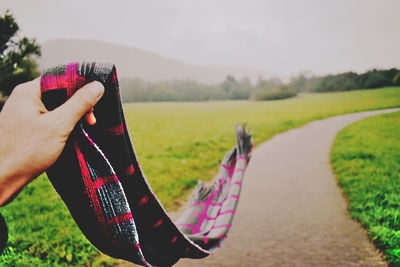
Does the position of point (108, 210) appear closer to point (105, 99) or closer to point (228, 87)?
point (105, 99)

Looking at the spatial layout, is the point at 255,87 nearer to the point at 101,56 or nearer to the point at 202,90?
the point at 202,90

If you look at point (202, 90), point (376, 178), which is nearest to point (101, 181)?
point (376, 178)

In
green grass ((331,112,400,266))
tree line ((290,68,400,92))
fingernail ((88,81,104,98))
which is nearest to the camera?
fingernail ((88,81,104,98))

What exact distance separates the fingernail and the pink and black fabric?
0.9 inches

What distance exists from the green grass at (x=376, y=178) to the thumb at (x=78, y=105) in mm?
2488

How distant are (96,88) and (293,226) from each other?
8.55 feet

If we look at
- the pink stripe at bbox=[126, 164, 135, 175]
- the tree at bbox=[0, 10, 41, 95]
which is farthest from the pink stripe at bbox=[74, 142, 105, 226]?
the tree at bbox=[0, 10, 41, 95]

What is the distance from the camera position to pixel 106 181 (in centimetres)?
78

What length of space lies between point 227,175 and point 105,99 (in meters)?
2.00

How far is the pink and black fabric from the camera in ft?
2.36

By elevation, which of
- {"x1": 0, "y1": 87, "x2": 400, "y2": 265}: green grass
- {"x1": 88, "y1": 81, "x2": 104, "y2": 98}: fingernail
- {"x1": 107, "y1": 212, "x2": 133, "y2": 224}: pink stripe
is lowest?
{"x1": 0, "y1": 87, "x2": 400, "y2": 265}: green grass

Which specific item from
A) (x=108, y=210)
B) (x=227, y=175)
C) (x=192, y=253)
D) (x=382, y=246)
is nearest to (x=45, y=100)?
(x=108, y=210)

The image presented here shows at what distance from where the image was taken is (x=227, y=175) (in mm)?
2639

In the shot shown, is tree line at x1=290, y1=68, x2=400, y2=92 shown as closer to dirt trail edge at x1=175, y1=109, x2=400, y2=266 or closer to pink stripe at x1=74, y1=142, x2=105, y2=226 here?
dirt trail edge at x1=175, y1=109, x2=400, y2=266
